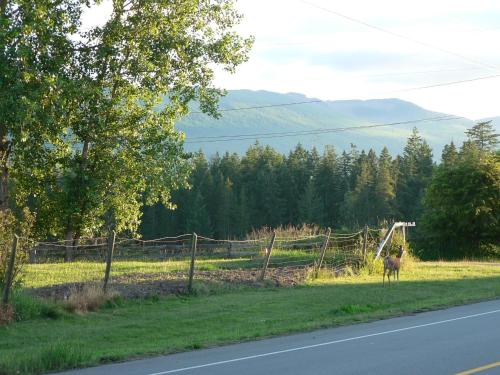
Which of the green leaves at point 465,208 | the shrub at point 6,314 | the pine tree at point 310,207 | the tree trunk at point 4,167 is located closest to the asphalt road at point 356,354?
A: the shrub at point 6,314

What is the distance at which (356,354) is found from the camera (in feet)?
38.3

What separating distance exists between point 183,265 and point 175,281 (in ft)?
16.5

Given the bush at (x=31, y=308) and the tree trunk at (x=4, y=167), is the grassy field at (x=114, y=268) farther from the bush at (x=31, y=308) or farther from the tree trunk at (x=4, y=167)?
the tree trunk at (x=4, y=167)

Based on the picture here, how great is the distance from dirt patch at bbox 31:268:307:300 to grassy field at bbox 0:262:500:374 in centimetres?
46

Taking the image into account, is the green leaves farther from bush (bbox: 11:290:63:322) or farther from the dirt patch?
bush (bbox: 11:290:63:322)

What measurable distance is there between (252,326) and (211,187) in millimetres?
104418

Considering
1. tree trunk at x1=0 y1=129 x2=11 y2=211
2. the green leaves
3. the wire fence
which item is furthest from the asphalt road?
the green leaves

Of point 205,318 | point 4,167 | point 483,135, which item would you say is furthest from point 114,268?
point 483,135

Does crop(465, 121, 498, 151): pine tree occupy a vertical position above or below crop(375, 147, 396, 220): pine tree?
above

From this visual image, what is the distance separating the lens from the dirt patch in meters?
18.3

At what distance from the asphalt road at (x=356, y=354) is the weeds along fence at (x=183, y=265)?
6.25 meters

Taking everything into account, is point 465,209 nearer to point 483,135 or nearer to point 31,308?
point 31,308

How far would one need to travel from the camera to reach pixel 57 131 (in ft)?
91.6

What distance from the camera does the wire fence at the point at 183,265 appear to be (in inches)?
764
